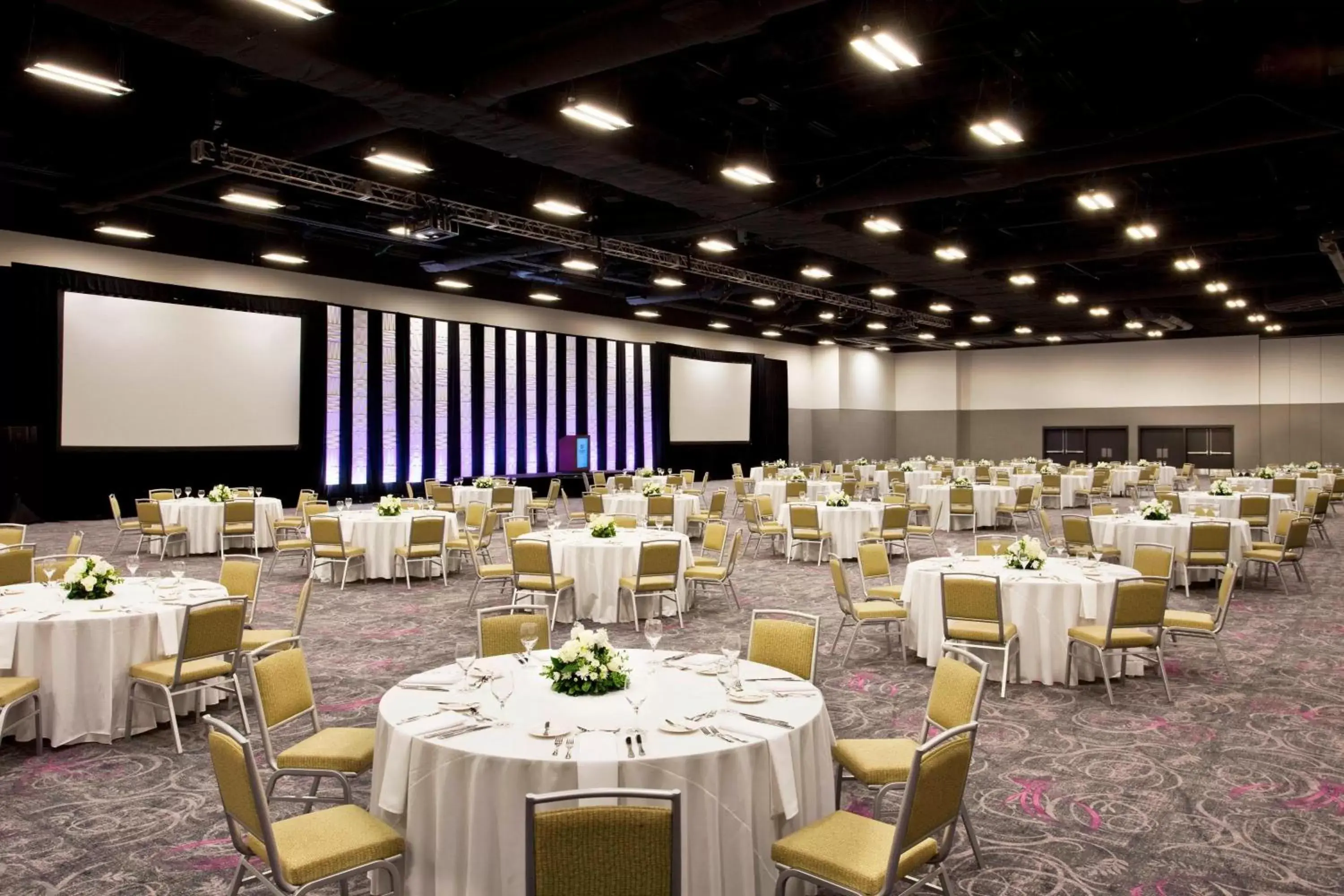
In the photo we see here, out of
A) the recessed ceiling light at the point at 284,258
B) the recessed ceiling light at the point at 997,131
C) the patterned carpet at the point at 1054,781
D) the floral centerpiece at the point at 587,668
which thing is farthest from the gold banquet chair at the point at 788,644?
the recessed ceiling light at the point at 284,258

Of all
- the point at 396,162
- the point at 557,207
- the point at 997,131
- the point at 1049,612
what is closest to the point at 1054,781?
the point at 1049,612

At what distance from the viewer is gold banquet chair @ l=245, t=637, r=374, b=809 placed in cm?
386

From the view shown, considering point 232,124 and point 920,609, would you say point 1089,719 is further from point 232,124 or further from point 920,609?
point 232,124

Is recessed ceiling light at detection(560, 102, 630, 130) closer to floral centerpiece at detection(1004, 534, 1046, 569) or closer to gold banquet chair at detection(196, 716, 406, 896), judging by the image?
floral centerpiece at detection(1004, 534, 1046, 569)

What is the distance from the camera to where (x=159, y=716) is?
5.82m

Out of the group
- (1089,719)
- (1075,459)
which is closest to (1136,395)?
(1075,459)

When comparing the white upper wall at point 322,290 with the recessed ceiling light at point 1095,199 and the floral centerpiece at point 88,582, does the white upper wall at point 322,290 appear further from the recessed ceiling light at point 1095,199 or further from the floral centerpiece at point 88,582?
the recessed ceiling light at point 1095,199

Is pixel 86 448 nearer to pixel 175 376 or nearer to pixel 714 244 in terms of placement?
pixel 175 376

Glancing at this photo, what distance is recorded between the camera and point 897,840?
2.88m

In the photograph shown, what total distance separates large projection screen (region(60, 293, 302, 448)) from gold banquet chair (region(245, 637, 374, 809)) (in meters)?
14.2

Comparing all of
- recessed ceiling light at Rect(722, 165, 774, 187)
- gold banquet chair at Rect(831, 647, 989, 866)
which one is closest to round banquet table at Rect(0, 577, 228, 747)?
gold banquet chair at Rect(831, 647, 989, 866)

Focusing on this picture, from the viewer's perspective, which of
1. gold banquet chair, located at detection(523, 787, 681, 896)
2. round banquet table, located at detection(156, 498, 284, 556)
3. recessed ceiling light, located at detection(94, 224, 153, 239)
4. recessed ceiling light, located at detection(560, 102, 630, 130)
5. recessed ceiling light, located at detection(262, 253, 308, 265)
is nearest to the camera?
gold banquet chair, located at detection(523, 787, 681, 896)

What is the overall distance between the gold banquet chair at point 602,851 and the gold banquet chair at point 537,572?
581 centimetres

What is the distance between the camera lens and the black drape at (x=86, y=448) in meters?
15.3
